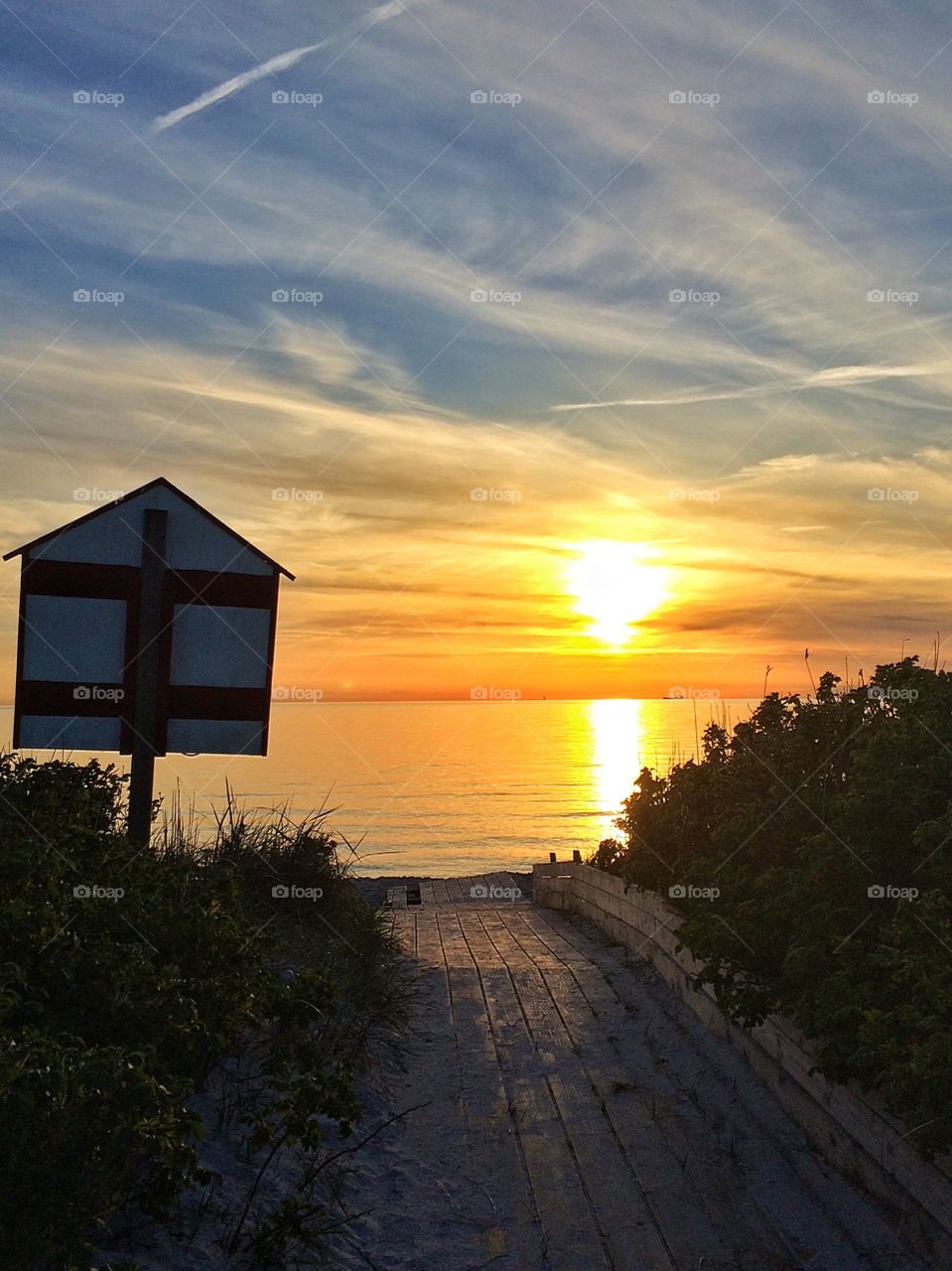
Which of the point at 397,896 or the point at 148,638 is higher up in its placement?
the point at 148,638

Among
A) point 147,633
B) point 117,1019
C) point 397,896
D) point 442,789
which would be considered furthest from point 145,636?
point 442,789

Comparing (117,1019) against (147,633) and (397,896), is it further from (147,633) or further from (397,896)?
(397,896)

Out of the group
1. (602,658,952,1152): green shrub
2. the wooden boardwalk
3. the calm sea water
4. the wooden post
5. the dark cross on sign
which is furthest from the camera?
the calm sea water

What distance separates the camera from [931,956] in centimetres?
584

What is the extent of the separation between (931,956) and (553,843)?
36.0 m

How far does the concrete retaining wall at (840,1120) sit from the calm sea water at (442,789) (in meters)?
3.32

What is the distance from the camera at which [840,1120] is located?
19.6 ft

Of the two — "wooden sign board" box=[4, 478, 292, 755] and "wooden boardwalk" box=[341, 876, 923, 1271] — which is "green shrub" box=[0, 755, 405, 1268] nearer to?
"wooden sign board" box=[4, 478, 292, 755]

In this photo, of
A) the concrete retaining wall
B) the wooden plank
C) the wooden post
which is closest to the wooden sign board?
the wooden post

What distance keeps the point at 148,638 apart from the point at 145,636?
0.03 metres

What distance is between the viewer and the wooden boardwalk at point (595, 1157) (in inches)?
205

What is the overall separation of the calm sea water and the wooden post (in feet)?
3.88

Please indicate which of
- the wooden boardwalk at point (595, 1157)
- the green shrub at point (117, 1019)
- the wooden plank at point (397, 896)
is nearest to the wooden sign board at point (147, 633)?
the green shrub at point (117, 1019)

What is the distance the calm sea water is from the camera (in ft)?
121
